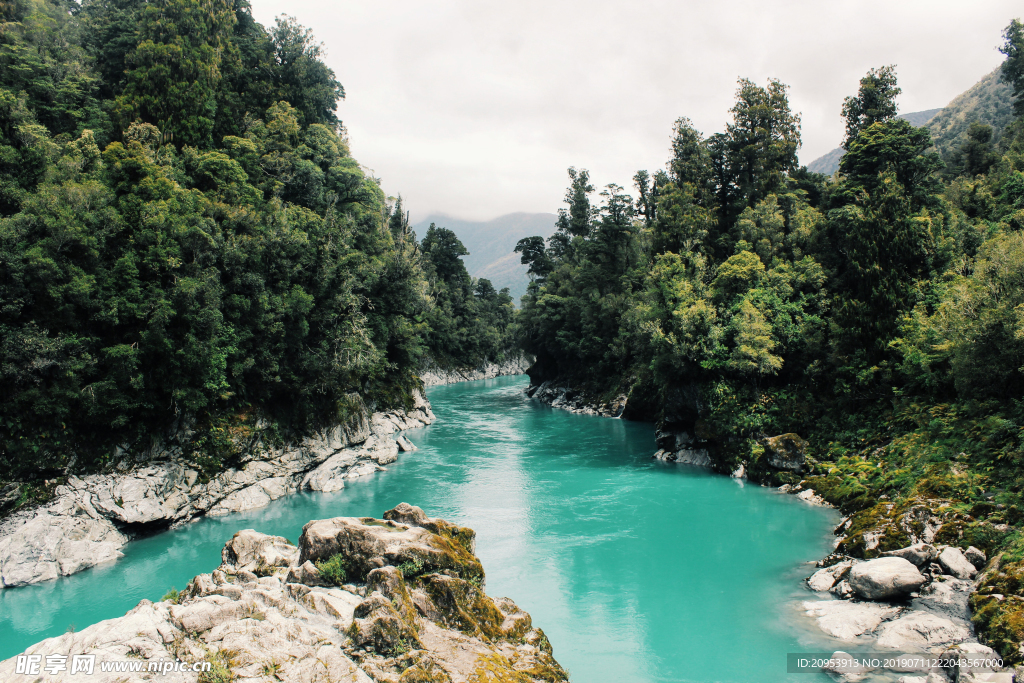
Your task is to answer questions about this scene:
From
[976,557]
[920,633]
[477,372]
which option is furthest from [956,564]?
[477,372]

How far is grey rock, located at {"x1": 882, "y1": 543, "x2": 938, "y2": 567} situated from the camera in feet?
41.8

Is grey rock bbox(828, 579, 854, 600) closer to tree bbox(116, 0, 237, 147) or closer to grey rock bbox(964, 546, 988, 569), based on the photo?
grey rock bbox(964, 546, 988, 569)

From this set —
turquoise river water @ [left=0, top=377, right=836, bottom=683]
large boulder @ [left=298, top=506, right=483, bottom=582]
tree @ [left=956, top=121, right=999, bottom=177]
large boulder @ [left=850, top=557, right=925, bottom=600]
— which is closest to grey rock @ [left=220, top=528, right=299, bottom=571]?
large boulder @ [left=298, top=506, right=483, bottom=582]

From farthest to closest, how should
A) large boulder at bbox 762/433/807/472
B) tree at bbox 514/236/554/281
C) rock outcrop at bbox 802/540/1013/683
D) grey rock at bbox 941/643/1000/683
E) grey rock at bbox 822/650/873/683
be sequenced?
tree at bbox 514/236/554/281 < large boulder at bbox 762/433/807/472 < grey rock at bbox 822/650/873/683 < rock outcrop at bbox 802/540/1013/683 < grey rock at bbox 941/643/1000/683

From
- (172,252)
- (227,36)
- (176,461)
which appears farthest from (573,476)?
(227,36)

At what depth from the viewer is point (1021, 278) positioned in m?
15.4

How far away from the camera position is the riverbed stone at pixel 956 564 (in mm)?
12148

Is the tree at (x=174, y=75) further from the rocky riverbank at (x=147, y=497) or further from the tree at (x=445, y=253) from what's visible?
the tree at (x=445, y=253)

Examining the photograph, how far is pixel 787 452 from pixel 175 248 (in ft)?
83.1

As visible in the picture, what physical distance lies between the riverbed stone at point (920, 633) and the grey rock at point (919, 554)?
176 centimetres

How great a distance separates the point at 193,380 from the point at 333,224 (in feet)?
38.6

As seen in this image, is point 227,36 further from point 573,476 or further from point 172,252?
point 573,476

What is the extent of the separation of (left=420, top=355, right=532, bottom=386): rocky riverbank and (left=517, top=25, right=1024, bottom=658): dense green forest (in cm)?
3208

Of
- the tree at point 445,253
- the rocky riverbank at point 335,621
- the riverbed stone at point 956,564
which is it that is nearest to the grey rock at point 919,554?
the riverbed stone at point 956,564
